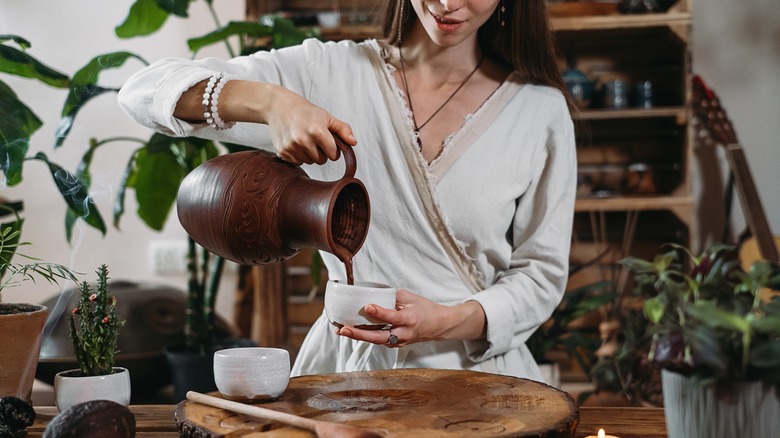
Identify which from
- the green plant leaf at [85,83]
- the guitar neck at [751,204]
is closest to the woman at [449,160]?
the green plant leaf at [85,83]

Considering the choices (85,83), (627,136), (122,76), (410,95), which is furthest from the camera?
(627,136)

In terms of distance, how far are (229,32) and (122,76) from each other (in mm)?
1180

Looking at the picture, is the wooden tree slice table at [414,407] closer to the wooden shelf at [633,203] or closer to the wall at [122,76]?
the wooden shelf at [633,203]

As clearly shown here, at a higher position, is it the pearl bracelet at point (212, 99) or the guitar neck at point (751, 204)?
the pearl bracelet at point (212, 99)

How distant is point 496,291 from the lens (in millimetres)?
1463

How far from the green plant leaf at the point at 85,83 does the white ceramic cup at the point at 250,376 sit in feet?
3.95

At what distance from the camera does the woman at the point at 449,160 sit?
1453 millimetres

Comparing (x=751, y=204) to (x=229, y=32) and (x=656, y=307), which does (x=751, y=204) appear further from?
(x=656, y=307)

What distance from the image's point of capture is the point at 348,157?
3.74ft

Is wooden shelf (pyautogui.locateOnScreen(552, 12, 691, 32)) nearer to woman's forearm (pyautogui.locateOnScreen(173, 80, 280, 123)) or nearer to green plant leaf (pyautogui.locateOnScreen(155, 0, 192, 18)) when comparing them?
green plant leaf (pyautogui.locateOnScreen(155, 0, 192, 18))

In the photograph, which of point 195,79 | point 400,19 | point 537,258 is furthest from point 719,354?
point 400,19

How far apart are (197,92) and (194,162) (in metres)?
1.03

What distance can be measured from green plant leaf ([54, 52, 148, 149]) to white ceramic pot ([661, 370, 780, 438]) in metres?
1.60

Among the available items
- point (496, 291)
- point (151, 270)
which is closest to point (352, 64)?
point (496, 291)
